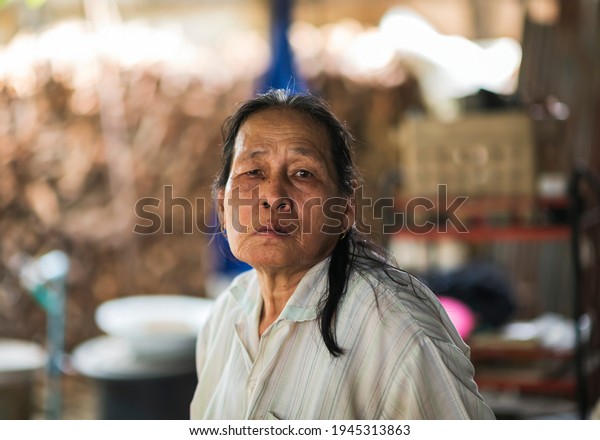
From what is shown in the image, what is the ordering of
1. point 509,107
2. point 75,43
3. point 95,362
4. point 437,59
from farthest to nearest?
point 437,59
point 75,43
point 509,107
point 95,362

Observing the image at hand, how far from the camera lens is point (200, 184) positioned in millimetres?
5297

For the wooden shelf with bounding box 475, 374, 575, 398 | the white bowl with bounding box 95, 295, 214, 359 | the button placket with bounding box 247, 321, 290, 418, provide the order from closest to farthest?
the button placket with bounding box 247, 321, 290, 418 < the white bowl with bounding box 95, 295, 214, 359 < the wooden shelf with bounding box 475, 374, 575, 398

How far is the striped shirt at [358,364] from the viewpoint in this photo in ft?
3.45

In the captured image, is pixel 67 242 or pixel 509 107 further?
pixel 67 242

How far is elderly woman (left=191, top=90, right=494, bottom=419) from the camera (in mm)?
1064

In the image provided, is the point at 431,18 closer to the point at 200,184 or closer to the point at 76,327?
the point at 200,184

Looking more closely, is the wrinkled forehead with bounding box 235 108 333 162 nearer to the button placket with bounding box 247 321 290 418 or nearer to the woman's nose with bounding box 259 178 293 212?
the woman's nose with bounding box 259 178 293 212

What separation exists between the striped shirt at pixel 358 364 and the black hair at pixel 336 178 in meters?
0.02

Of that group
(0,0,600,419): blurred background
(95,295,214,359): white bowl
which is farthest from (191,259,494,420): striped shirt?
(0,0,600,419): blurred background

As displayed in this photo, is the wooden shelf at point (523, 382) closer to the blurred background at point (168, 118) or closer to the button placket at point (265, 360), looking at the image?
the blurred background at point (168, 118)

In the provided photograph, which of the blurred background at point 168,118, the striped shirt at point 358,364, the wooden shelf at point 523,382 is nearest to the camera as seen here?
the striped shirt at point 358,364

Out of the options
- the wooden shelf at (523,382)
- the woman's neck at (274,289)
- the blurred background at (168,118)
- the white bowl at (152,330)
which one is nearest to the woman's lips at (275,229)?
the woman's neck at (274,289)
